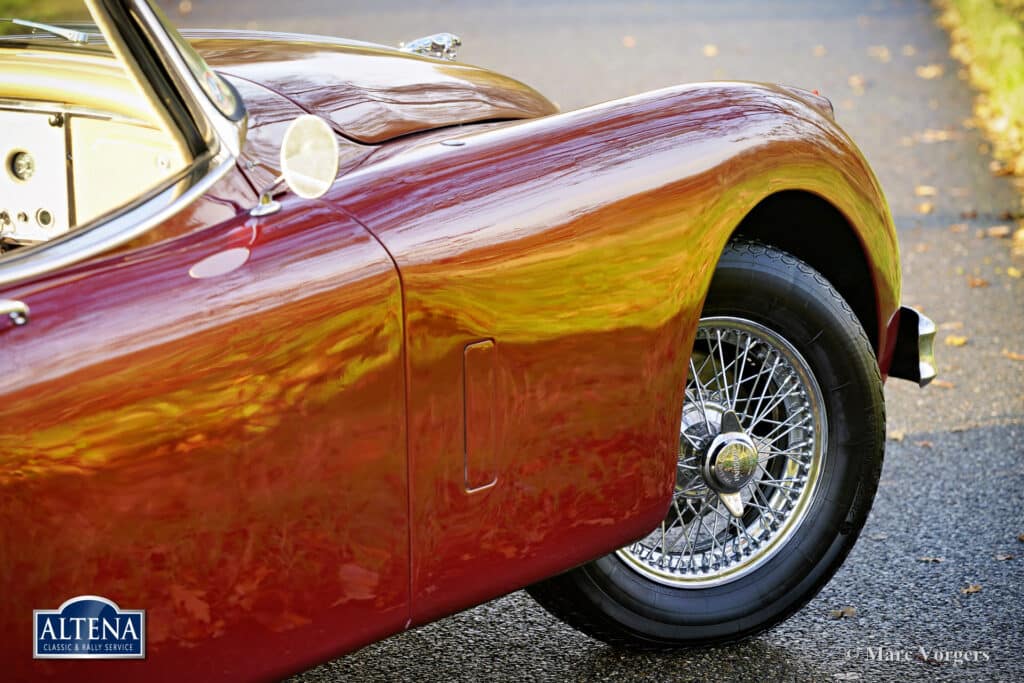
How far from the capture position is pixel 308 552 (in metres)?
2.16

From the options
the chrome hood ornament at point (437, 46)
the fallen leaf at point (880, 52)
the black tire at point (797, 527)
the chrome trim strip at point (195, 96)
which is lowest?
the fallen leaf at point (880, 52)

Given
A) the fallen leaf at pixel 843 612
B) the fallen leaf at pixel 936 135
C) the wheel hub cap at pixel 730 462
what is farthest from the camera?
the fallen leaf at pixel 936 135

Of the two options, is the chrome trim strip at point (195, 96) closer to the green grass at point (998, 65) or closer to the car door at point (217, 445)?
the car door at point (217, 445)

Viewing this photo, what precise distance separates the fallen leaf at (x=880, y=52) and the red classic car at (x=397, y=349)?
27.0ft

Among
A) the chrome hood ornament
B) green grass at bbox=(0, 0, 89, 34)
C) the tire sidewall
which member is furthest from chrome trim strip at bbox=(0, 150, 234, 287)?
the chrome hood ornament

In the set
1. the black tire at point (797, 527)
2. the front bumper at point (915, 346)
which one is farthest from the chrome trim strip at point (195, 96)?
the front bumper at point (915, 346)

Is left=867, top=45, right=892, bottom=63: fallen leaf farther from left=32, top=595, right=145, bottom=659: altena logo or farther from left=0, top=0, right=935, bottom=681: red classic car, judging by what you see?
left=32, top=595, right=145, bottom=659: altena logo

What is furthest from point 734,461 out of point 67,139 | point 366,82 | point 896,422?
point 896,422

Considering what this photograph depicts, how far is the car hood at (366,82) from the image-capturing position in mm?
2588

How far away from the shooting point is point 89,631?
1950mm

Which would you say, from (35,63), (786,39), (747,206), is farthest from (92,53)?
(786,39)

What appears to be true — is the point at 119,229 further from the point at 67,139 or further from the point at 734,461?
the point at 734,461

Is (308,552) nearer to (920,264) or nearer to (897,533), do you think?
(897,533)

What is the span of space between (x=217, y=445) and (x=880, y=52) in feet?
33.4
